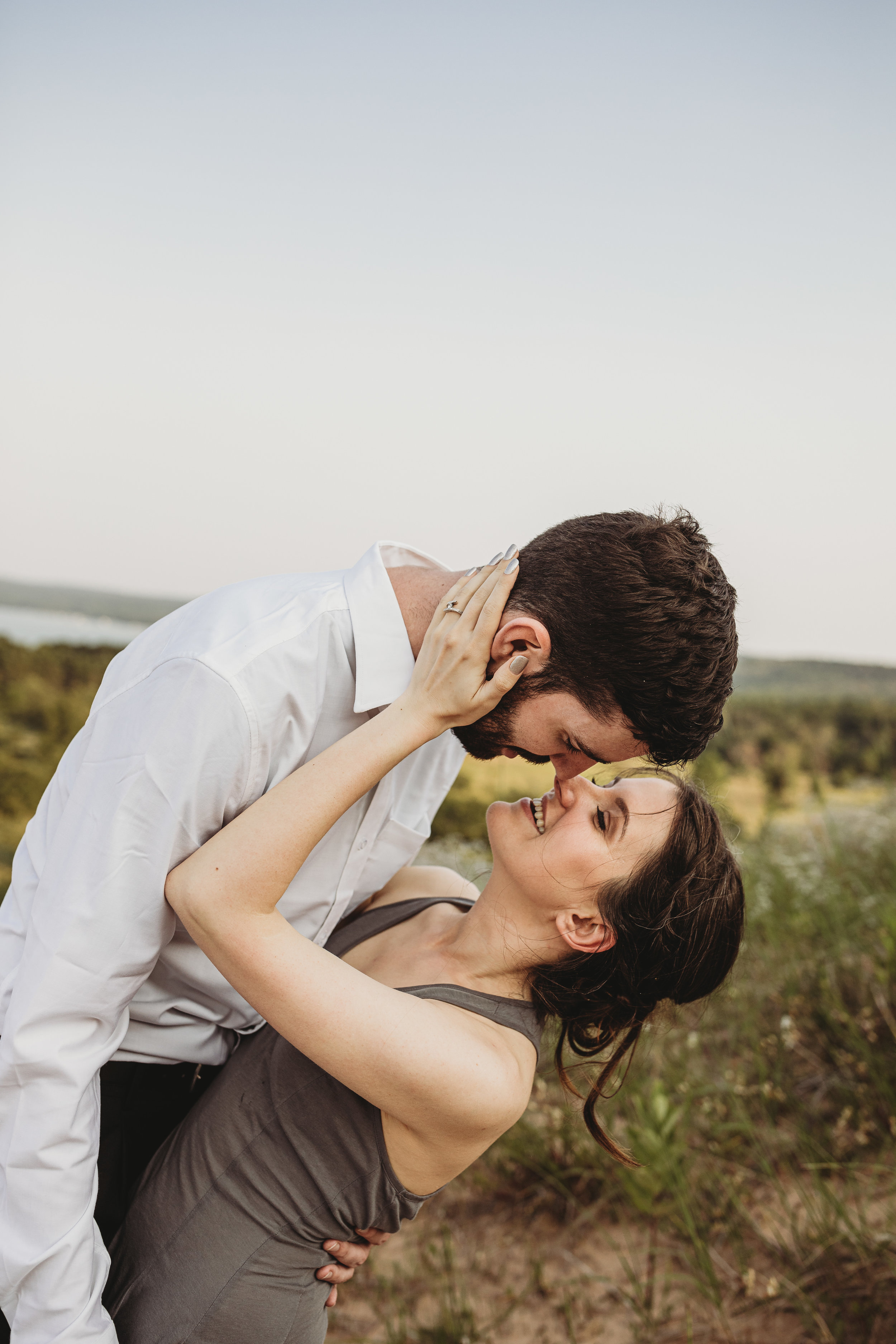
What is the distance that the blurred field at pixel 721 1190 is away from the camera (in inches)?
109

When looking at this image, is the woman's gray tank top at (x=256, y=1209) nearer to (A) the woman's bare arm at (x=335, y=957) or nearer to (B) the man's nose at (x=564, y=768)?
(A) the woman's bare arm at (x=335, y=957)

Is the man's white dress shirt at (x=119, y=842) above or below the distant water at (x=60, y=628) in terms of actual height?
above

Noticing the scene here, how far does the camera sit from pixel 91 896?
139 centimetres

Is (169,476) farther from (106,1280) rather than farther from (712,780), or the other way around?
(106,1280)

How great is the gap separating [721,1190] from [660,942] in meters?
1.93

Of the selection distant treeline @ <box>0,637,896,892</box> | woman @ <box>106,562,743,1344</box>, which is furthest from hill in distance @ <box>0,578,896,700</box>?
woman @ <box>106,562,743,1344</box>

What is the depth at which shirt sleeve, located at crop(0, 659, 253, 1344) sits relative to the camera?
4.54ft

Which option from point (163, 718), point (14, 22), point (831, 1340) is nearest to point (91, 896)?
point (163, 718)

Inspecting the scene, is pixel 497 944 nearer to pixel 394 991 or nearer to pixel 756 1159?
pixel 394 991

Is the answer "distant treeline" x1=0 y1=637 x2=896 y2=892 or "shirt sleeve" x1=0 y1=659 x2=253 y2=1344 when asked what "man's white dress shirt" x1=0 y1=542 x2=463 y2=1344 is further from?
"distant treeline" x1=0 y1=637 x2=896 y2=892

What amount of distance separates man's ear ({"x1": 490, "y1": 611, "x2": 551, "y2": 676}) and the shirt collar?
18 centimetres

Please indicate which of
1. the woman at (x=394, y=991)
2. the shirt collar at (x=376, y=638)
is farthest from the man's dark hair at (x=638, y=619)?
the shirt collar at (x=376, y=638)

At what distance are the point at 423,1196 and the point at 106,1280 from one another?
618mm

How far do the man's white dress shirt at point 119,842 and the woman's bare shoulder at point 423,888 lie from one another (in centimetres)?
58
